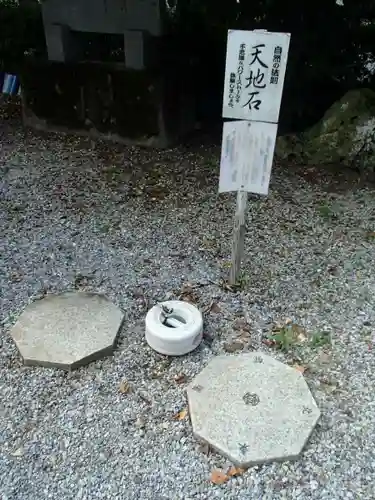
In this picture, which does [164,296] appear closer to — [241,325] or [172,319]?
[172,319]

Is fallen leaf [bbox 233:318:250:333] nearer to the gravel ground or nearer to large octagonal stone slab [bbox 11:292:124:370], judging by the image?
the gravel ground

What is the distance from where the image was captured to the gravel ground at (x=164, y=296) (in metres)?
2.01

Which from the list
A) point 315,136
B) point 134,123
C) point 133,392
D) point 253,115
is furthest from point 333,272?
point 134,123

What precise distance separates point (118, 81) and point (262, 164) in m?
2.82

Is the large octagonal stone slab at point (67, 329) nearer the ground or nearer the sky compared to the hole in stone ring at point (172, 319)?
nearer the ground

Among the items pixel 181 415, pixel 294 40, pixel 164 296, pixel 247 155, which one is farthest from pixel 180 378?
pixel 294 40

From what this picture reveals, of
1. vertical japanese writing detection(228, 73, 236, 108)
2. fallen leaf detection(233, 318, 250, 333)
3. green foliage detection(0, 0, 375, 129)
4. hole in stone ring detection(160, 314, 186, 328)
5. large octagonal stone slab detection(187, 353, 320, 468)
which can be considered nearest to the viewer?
large octagonal stone slab detection(187, 353, 320, 468)

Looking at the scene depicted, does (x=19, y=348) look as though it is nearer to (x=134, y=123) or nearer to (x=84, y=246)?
(x=84, y=246)

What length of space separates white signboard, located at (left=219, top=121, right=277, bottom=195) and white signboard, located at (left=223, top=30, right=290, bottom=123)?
0.06 meters

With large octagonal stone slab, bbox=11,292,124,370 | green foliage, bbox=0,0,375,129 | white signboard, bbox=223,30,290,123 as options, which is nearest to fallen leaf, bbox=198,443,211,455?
large octagonal stone slab, bbox=11,292,124,370

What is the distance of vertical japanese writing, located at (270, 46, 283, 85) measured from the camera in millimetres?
2355

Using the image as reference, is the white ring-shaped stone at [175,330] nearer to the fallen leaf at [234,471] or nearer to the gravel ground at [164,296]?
the gravel ground at [164,296]

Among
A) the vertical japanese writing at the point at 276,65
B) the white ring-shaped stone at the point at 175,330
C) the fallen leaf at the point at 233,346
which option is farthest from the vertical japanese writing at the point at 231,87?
the fallen leaf at the point at 233,346

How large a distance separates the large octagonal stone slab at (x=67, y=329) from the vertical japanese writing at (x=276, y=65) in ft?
4.90
